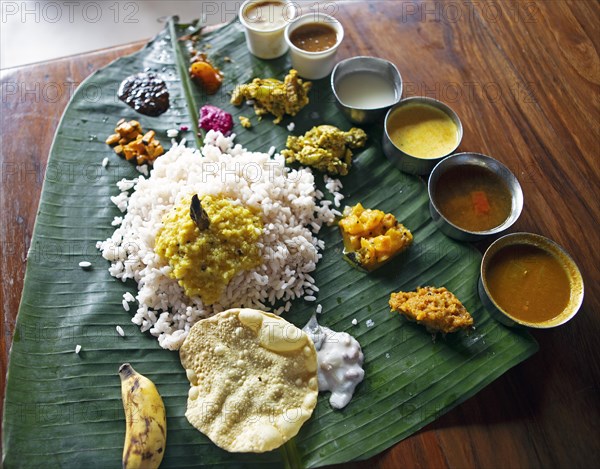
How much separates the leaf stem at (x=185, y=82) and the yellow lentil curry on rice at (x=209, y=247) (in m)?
0.84

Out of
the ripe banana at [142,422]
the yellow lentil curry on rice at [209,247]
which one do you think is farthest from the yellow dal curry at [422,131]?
the ripe banana at [142,422]

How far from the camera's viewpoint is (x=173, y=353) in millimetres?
3160

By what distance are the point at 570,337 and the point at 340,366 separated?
145 cm

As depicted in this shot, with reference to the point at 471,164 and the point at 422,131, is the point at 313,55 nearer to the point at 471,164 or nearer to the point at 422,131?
the point at 422,131

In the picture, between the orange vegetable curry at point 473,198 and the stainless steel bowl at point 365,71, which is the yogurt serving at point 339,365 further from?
the stainless steel bowl at point 365,71

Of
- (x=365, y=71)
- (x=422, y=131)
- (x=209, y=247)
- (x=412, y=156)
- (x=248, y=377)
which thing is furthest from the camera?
(x=365, y=71)

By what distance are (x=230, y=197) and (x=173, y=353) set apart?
1.06m

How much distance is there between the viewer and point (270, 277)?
335 cm

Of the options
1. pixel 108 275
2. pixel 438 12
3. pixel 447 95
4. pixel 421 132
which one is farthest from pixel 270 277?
pixel 438 12

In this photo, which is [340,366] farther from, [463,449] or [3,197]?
[3,197]

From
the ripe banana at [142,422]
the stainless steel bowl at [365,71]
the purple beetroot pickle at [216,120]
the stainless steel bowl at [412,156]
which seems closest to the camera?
the ripe banana at [142,422]

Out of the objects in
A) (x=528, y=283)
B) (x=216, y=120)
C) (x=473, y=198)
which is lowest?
(x=528, y=283)

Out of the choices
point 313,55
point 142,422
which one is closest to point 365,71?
point 313,55

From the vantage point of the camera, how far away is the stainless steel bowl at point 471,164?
10.8 ft
